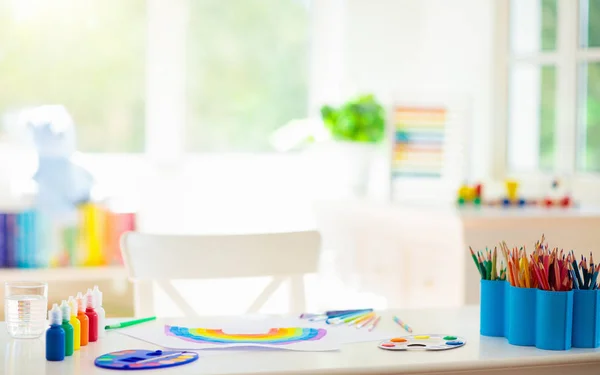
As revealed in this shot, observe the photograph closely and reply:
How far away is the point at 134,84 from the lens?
376cm

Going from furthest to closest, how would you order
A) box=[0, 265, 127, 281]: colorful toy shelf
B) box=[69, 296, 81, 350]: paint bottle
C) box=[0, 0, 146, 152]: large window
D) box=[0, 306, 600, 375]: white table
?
1. box=[0, 0, 146, 152]: large window
2. box=[0, 265, 127, 281]: colorful toy shelf
3. box=[69, 296, 81, 350]: paint bottle
4. box=[0, 306, 600, 375]: white table

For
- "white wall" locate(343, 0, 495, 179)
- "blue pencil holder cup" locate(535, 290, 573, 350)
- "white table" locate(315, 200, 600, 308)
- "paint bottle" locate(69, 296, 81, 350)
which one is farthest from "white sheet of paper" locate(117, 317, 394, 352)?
"white wall" locate(343, 0, 495, 179)

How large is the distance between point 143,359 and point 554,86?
7.85 ft

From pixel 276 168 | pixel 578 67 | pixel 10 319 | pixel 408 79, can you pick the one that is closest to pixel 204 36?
pixel 276 168

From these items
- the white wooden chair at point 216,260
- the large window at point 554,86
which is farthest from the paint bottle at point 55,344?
the large window at point 554,86

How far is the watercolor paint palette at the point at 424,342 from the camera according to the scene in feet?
4.58

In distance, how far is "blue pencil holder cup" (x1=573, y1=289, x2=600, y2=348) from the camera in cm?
141

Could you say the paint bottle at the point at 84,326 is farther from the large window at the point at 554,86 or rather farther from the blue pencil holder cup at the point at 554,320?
the large window at the point at 554,86

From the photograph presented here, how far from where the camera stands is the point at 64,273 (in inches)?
132

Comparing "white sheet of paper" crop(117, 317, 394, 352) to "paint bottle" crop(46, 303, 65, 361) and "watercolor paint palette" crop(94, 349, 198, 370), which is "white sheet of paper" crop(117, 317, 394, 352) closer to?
"watercolor paint palette" crop(94, 349, 198, 370)

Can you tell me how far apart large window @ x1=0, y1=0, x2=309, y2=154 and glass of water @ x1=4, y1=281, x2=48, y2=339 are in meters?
2.32

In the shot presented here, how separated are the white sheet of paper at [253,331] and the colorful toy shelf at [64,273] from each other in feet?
6.08

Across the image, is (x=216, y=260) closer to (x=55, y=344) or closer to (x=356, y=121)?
(x=55, y=344)

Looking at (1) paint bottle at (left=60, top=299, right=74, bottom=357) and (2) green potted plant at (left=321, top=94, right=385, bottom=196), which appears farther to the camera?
(2) green potted plant at (left=321, top=94, right=385, bottom=196)
